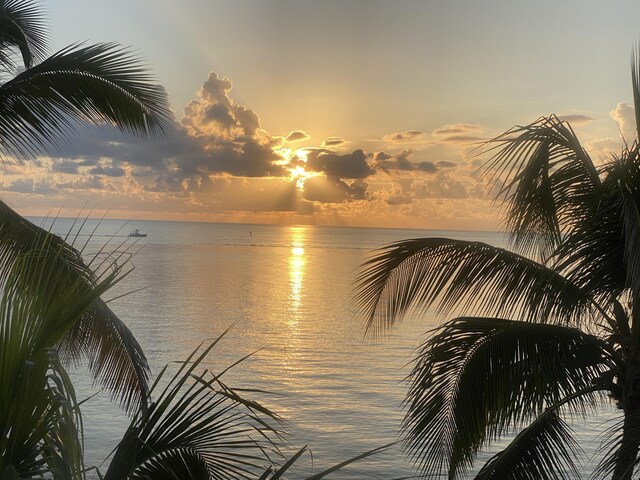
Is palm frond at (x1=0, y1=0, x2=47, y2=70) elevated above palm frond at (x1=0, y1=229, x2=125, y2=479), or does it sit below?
above

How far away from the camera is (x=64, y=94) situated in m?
7.49

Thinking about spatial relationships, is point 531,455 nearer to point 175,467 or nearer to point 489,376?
point 489,376

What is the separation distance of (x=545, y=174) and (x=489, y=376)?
2.12 meters

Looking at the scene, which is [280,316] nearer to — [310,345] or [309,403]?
[310,345]

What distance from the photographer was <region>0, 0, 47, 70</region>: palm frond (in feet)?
26.9

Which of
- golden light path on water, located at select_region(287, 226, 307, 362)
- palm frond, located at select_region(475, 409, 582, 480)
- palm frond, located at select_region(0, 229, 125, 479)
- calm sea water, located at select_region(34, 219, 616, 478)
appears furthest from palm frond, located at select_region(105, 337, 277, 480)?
golden light path on water, located at select_region(287, 226, 307, 362)

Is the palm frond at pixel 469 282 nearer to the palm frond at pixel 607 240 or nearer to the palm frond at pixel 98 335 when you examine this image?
the palm frond at pixel 607 240

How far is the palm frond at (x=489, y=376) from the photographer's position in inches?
251

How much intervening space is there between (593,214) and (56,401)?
5.58 m

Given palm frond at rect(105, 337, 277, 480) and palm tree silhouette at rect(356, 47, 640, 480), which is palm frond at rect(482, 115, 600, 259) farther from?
palm frond at rect(105, 337, 277, 480)

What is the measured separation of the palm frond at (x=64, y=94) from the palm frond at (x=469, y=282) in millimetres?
3303

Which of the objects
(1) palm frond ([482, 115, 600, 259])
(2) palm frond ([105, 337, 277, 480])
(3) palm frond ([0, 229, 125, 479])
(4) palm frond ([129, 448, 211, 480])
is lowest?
(4) palm frond ([129, 448, 211, 480])

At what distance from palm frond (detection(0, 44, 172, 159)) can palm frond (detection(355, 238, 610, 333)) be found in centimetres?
330

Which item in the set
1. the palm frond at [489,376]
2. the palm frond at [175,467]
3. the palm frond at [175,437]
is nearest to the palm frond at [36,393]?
the palm frond at [175,437]
